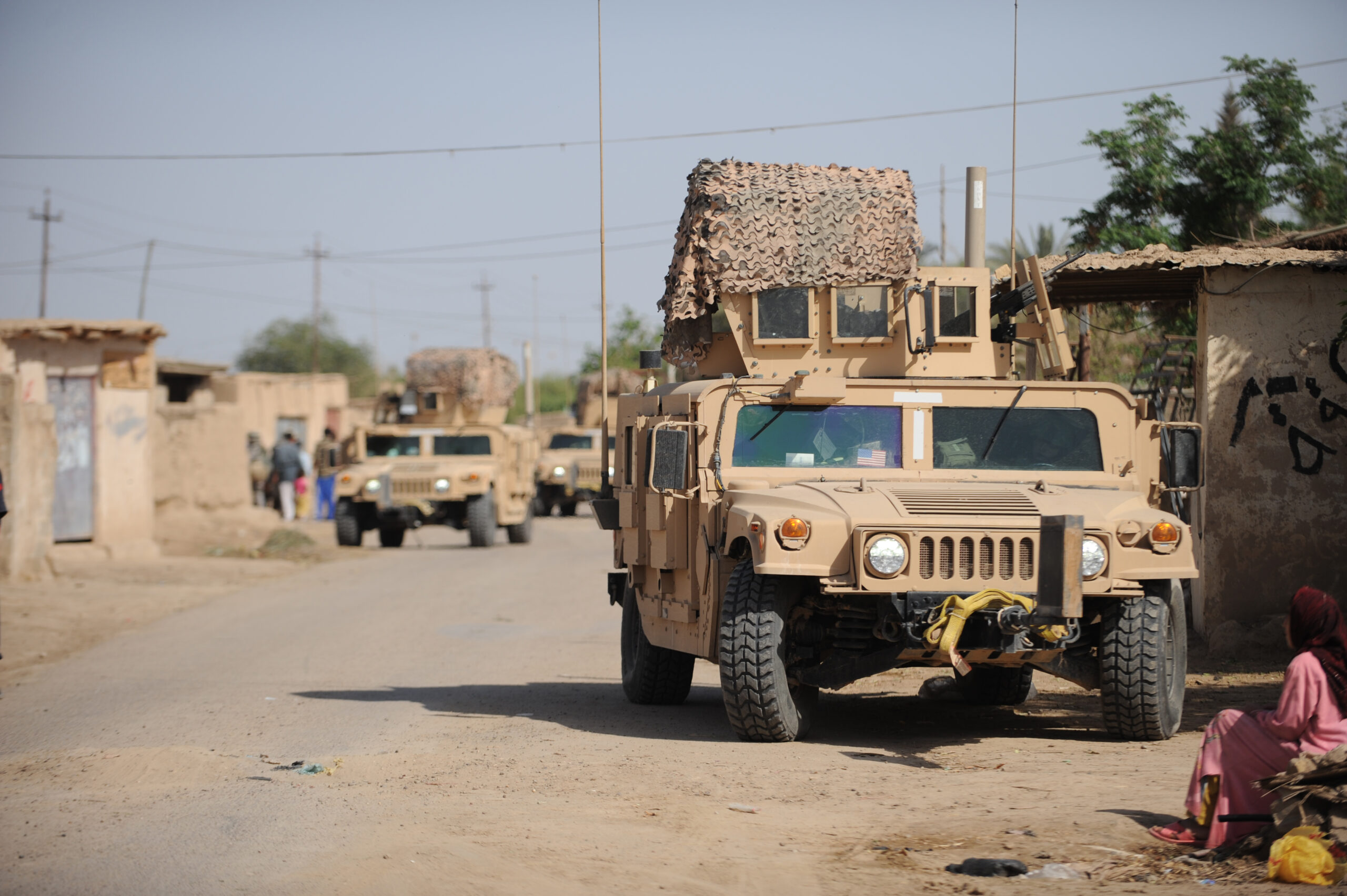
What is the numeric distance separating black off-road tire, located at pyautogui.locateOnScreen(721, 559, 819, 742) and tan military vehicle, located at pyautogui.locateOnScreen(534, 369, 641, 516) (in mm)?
23056

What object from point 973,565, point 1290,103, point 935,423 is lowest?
point 973,565

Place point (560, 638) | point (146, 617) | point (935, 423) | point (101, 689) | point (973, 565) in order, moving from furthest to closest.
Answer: point (146, 617) < point (560, 638) < point (101, 689) < point (935, 423) < point (973, 565)

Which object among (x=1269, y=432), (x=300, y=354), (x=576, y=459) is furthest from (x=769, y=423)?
(x=300, y=354)

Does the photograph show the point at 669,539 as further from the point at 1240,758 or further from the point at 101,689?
the point at 101,689

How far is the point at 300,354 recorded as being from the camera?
78.3 metres

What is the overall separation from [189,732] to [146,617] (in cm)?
677

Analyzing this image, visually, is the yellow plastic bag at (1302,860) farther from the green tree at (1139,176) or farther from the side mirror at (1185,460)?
the green tree at (1139,176)

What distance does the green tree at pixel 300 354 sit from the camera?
256ft

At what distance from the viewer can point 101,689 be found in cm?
977

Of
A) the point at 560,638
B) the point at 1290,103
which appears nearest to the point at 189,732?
the point at 560,638

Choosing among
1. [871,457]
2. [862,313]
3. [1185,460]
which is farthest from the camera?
[862,313]

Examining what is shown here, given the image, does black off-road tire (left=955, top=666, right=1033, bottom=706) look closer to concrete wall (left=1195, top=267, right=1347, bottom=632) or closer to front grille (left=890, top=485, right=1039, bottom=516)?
front grille (left=890, top=485, right=1039, bottom=516)

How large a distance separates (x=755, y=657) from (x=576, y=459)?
25.8m

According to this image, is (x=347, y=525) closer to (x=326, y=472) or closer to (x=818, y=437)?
(x=326, y=472)
